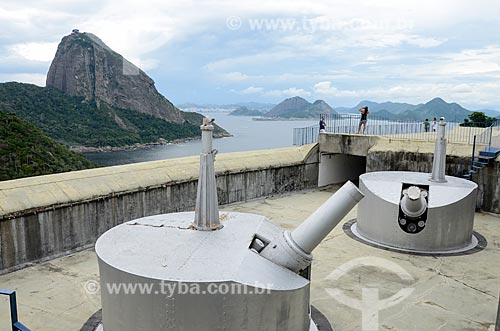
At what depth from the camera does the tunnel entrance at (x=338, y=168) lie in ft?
65.4

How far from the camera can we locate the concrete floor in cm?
758

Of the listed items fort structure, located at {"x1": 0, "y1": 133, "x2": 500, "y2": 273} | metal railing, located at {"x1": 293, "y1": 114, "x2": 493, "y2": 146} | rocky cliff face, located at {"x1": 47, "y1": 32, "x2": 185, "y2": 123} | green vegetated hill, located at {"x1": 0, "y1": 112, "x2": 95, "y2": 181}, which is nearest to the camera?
fort structure, located at {"x1": 0, "y1": 133, "x2": 500, "y2": 273}

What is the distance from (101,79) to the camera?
84688mm

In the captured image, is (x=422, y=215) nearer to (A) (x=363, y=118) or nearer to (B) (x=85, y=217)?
(B) (x=85, y=217)

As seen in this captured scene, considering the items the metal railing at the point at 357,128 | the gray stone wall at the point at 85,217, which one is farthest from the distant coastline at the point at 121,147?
the gray stone wall at the point at 85,217

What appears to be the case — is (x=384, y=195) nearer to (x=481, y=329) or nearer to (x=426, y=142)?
(x=481, y=329)

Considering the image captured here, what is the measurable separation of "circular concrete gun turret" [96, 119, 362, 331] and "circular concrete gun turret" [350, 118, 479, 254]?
18.4 feet

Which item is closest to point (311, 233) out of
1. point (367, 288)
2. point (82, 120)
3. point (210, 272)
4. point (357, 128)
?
point (210, 272)

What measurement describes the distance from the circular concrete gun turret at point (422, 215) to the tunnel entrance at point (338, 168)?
24.8 feet

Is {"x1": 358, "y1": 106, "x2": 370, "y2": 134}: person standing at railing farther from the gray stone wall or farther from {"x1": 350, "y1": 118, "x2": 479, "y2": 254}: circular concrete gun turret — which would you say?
{"x1": 350, "y1": 118, "x2": 479, "y2": 254}: circular concrete gun turret

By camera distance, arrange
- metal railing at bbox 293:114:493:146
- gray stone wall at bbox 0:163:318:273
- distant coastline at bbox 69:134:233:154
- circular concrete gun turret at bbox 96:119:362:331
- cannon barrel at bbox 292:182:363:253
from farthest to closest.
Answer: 1. distant coastline at bbox 69:134:233:154
2. metal railing at bbox 293:114:493:146
3. gray stone wall at bbox 0:163:318:273
4. cannon barrel at bbox 292:182:363:253
5. circular concrete gun turret at bbox 96:119:362:331

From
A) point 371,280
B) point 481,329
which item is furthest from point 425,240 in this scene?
point 481,329

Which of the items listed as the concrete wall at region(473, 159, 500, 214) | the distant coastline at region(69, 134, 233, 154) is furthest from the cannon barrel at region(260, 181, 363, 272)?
the distant coastline at region(69, 134, 233, 154)

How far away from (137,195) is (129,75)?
88253 mm
